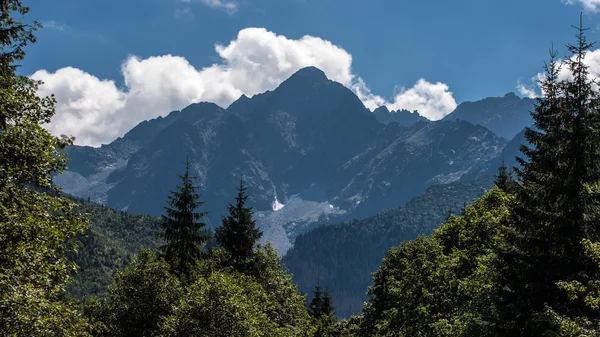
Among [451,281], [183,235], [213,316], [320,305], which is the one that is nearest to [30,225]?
[213,316]

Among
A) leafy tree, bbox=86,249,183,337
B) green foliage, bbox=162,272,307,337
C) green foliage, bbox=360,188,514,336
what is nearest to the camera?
green foliage, bbox=360,188,514,336

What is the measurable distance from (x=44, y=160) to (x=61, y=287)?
4.04 metres

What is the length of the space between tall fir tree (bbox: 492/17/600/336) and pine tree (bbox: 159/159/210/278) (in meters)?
24.2

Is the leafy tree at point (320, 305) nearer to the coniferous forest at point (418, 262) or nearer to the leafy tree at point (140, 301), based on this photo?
the coniferous forest at point (418, 262)

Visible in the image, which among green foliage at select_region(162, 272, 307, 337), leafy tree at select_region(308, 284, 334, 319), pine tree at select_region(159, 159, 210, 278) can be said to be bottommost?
green foliage at select_region(162, 272, 307, 337)

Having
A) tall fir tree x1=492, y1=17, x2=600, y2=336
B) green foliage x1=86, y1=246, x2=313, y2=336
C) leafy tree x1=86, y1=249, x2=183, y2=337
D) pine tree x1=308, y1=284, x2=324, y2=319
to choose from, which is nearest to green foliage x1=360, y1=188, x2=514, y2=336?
tall fir tree x1=492, y1=17, x2=600, y2=336

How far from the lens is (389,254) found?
44.4 m

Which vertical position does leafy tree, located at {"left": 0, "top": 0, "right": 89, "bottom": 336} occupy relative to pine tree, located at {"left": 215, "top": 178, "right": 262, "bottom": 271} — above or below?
below

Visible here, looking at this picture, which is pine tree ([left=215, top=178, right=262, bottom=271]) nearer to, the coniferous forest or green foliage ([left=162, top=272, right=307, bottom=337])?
the coniferous forest

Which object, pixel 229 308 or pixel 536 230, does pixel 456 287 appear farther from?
pixel 229 308

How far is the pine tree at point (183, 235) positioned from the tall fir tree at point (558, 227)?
24.2 metres

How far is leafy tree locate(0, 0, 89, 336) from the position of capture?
13716mm

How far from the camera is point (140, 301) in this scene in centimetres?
3031

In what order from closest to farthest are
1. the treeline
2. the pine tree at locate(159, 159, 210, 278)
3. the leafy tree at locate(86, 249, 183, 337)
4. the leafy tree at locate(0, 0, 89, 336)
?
the leafy tree at locate(0, 0, 89, 336) < the treeline < the leafy tree at locate(86, 249, 183, 337) < the pine tree at locate(159, 159, 210, 278)
